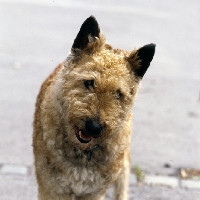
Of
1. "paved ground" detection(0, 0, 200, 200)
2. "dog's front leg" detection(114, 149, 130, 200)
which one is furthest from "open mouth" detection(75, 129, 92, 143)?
"paved ground" detection(0, 0, 200, 200)

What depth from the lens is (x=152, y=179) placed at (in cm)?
625

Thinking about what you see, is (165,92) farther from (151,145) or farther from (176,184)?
(176,184)

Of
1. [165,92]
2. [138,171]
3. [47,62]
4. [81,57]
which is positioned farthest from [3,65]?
[81,57]

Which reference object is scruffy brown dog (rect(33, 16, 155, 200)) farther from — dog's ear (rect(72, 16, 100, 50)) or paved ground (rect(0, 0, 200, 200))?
paved ground (rect(0, 0, 200, 200))

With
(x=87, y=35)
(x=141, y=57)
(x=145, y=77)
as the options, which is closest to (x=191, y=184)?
(x=141, y=57)

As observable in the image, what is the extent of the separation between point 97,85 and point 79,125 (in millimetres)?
359

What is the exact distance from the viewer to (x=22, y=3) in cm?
1558

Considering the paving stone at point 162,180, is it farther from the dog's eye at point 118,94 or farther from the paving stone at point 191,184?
the dog's eye at point 118,94

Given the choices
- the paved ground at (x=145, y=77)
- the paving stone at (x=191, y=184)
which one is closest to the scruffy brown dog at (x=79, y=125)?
the paved ground at (x=145, y=77)

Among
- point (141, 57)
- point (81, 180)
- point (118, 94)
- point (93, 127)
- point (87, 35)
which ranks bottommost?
point (81, 180)

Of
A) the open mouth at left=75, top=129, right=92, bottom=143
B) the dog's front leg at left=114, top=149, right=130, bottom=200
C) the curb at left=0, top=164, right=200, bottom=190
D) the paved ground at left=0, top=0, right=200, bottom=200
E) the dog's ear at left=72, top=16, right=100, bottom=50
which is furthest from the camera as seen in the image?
the paved ground at left=0, top=0, right=200, bottom=200

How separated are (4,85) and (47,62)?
1.64m

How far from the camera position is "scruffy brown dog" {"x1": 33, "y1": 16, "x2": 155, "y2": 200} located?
418 centimetres

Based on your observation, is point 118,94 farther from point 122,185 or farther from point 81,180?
point 122,185
